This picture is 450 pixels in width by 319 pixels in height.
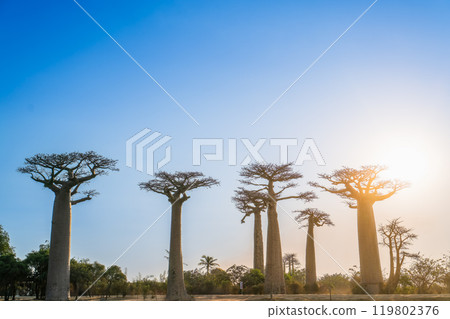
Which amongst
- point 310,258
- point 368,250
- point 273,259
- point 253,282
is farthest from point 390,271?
point 253,282

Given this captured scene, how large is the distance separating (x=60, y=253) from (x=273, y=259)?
932cm

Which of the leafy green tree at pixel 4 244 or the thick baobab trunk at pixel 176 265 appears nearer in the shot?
the thick baobab trunk at pixel 176 265

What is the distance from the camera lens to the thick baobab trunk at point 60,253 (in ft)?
56.7

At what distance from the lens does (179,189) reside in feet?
65.5

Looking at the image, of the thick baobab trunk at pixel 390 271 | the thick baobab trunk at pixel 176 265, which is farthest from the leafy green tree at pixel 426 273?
the thick baobab trunk at pixel 176 265

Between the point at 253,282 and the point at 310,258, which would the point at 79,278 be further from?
the point at 310,258

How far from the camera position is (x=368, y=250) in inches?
790

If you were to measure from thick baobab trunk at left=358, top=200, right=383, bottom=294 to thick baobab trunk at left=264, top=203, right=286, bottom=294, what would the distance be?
3763mm

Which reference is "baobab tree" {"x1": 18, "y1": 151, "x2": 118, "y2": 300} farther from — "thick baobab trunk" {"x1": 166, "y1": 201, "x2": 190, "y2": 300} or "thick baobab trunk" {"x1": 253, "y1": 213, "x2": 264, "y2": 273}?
"thick baobab trunk" {"x1": 253, "y1": 213, "x2": 264, "y2": 273}

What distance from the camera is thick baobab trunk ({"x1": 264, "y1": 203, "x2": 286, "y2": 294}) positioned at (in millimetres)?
19922

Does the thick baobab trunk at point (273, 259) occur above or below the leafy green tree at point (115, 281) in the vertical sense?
above

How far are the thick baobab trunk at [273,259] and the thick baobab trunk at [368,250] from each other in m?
3.76

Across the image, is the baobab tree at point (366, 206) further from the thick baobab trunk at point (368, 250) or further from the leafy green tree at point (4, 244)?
the leafy green tree at point (4, 244)

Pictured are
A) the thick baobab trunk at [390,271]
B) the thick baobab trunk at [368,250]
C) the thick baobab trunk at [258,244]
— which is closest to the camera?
the thick baobab trunk at [368,250]
